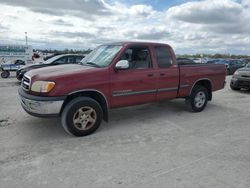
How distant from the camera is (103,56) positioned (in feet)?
17.8

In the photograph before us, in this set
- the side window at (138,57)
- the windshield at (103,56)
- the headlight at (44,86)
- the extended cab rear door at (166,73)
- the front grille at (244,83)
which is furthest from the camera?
the front grille at (244,83)

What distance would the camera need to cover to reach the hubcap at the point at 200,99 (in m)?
6.72

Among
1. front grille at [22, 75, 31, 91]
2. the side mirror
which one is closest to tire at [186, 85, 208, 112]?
the side mirror

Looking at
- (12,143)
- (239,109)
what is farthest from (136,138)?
(239,109)

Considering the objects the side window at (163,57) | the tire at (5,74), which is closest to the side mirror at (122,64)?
the side window at (163,57)

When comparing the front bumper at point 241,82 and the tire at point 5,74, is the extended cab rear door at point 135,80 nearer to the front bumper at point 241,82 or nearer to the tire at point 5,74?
the front bumper at point 241,82

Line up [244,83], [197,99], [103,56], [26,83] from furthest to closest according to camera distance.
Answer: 1. [244,83]
2. [197,99]
3. [103,56]
4. [26,83]

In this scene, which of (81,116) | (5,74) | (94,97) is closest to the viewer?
(81,116)

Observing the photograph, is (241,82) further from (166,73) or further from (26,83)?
(26,83)

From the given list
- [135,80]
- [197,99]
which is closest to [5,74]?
[135,80]

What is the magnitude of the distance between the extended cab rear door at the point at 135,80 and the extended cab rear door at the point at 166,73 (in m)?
0.18

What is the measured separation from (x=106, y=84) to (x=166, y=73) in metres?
1.77

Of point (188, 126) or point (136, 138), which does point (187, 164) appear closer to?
point (136, 138)

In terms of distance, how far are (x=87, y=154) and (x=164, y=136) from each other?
1691 mm
